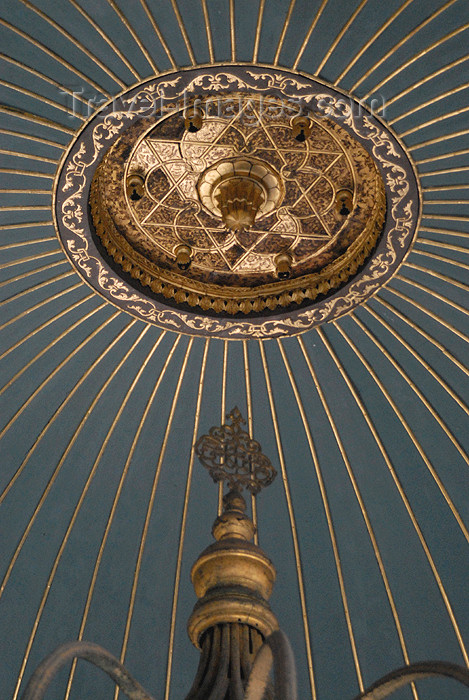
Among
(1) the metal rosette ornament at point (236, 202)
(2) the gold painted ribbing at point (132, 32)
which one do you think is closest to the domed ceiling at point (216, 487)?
(1) the metal rosette ornament at point (236, 202)

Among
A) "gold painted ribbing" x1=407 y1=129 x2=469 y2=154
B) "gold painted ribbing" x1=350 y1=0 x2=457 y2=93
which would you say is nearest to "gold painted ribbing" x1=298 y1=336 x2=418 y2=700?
"gold painted ribbing" x1=407 y1=129 x2=469 y2=154

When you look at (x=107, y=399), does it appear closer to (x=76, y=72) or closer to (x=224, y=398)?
(x=224, y=398)

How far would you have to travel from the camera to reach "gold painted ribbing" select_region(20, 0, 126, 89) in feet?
21.5

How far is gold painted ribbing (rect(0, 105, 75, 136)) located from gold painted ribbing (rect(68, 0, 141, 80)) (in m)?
0.73

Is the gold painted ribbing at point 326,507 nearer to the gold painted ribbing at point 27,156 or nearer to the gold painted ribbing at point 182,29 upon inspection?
the gold painted ribbing at point 27,156

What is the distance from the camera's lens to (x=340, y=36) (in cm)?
673

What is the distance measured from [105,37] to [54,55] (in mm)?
411

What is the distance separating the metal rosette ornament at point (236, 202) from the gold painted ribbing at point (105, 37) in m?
0.19

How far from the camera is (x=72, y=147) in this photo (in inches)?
290

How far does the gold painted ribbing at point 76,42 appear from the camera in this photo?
657 centimetres

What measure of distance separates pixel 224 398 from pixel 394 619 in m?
2.72

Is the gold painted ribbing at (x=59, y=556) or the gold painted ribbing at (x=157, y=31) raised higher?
the gold painted ribbing at (x=157, y=31)

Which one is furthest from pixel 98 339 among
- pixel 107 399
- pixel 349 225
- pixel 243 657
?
pixel 243 657

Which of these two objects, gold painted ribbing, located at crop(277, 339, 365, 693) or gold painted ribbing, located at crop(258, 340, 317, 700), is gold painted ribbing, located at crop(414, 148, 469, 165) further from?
gold painted ribbing, located at crop(258, 340, 317, 700)
